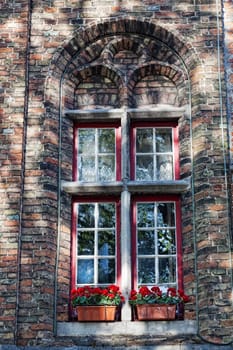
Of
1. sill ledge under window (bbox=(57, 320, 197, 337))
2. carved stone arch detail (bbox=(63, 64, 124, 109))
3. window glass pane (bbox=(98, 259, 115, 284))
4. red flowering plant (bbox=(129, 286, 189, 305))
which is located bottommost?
sill ledge under window (bbox=(57, 320, 197, 337))

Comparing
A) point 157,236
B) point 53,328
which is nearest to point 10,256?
point 53,328

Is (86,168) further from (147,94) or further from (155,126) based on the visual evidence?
(147,94)

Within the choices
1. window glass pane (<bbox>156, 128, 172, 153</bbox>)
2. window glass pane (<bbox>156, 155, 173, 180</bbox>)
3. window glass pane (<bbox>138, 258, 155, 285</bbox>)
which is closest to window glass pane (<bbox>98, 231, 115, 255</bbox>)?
window glass pane (<bbox>138, 258, 155, 285</bbox>)

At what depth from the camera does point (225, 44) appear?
9.01 meters

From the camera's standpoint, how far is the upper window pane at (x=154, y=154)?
8.73 meters

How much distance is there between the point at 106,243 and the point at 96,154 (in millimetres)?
1081

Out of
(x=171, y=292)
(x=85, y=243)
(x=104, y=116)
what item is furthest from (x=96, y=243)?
(x=104, y=116)

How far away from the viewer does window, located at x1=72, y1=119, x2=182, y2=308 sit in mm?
8258

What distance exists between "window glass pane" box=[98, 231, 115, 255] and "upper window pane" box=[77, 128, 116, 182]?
65 centimetres

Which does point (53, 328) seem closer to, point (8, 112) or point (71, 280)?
point (71, 280)

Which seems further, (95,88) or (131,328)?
(95,88)

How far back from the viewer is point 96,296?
7863mm

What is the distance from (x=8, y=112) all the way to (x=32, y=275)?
1910mm

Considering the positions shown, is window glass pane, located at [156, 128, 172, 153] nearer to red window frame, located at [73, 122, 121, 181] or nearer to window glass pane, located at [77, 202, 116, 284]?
red window frame, located at [73, 122, 121, 181]
